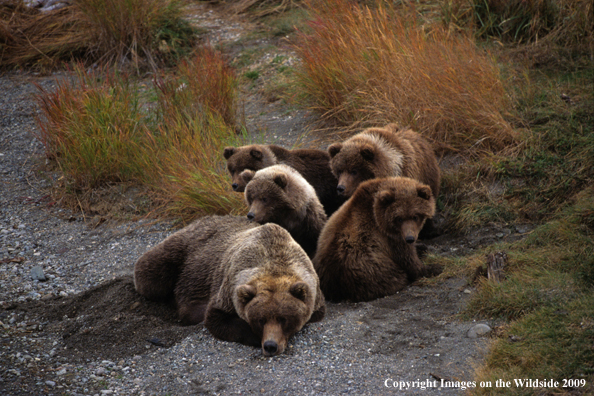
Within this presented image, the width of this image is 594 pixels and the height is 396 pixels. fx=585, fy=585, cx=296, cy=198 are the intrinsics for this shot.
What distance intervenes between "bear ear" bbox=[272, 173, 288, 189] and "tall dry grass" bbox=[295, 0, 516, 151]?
223 cm

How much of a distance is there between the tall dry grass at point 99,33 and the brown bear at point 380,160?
5.74 m

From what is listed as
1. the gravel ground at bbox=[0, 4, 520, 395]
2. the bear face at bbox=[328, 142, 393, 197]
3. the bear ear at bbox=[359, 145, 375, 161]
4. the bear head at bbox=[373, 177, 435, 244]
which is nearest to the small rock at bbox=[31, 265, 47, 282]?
the gravel ground at bbox=[0, 4, 520, 395]

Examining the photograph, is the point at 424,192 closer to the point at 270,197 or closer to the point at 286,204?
the point at 286,204

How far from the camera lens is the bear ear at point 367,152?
21.3 feet

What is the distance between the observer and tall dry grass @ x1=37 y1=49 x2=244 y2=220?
7.41 metres

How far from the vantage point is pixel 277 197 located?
19.5 feet

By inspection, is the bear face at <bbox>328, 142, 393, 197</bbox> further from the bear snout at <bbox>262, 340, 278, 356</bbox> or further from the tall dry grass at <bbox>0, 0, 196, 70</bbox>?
the tall dry grass at <bbox>0, 0, 196, 70</bbox>

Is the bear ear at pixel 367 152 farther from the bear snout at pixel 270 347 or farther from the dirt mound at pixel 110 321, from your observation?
the bear snout at pixel 270 347

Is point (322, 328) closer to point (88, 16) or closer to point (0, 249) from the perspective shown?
point (0, 249)

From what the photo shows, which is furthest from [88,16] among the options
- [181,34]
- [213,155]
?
[213,155]

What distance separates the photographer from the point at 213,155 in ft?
25.6

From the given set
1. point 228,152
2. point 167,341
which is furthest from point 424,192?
point 228,152

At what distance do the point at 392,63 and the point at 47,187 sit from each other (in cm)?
529

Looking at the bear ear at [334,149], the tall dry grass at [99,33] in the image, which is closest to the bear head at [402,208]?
the bear ear at [334,149]
